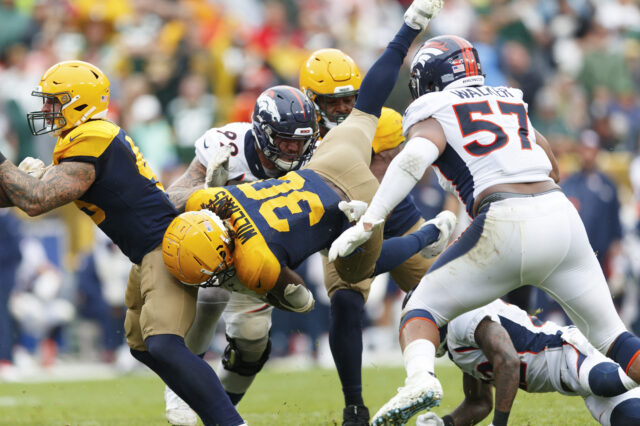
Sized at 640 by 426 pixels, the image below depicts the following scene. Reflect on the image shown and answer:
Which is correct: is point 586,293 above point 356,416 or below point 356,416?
above

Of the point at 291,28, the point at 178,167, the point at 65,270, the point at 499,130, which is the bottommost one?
the point at 65,270

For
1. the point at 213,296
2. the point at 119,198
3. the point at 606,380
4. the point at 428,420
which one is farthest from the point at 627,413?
the point at 119,198

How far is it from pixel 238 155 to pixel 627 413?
104 inches

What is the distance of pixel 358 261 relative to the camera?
5.12m

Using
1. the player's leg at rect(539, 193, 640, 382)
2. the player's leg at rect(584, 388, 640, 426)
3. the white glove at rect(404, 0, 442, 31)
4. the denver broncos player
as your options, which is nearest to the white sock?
the player's leg at rect(539, 193, 640, 382)

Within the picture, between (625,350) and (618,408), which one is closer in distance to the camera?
(625,350)

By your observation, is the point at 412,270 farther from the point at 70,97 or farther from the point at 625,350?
the point at 70,97

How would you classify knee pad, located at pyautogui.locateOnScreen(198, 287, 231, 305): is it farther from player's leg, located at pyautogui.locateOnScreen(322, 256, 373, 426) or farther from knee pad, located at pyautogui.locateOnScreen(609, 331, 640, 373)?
knee pad, located at pyautogui.locateOnScreen(609, 331, 640, 373)

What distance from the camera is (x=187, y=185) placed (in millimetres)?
5934

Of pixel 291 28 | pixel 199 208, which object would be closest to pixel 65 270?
pixel 291 28

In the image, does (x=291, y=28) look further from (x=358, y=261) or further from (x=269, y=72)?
(x=358, y=261)

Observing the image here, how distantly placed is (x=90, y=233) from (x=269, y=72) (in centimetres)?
309

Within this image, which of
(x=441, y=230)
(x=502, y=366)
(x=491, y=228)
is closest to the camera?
(x=491, y=228)

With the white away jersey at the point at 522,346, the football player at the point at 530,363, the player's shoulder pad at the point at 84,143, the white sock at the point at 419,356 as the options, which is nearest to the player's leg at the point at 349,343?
the football player at the point at 530,363
